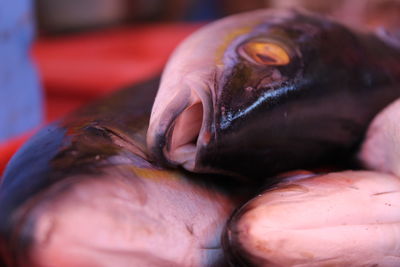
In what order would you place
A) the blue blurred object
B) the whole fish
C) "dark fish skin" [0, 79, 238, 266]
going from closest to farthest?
1. "dark fish skin" [0, 79, 238, 266]
2. the whole fish
3. the blue blurred object

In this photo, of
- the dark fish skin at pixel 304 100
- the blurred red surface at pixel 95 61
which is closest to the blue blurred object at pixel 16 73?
the blurred red surface at pixel 95 61

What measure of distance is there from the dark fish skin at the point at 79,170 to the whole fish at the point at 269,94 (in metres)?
0.03

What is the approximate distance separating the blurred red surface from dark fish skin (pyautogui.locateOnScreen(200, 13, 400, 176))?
0.54m

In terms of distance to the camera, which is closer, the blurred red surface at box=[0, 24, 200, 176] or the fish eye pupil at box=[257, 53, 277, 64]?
the fish eye pupil at box=[257, 53, 277, 64]

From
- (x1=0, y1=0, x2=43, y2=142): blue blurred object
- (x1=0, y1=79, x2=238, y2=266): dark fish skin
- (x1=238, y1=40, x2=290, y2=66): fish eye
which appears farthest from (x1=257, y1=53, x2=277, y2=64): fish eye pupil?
(x1=0, y1=0, x2=43, y2=142): blue blurred object

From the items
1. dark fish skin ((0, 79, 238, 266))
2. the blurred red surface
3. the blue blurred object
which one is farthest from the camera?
the blurred red surface

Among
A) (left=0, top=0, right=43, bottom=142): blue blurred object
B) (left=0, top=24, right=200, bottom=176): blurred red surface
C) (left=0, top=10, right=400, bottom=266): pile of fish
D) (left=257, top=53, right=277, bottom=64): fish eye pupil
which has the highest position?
(left=257, top=53, right=277, bottom=64): fish eye pupil

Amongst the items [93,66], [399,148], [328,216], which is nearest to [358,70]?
[399,148]

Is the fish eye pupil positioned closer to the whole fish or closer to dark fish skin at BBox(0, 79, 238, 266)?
the whole fish

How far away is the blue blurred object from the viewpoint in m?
1.20

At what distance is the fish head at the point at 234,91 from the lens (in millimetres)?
520

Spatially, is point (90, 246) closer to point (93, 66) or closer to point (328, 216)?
point (328, 216)

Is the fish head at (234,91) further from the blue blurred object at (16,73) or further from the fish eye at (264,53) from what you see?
the blue blurred object at (16,73)

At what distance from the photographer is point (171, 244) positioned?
0.46 metres
